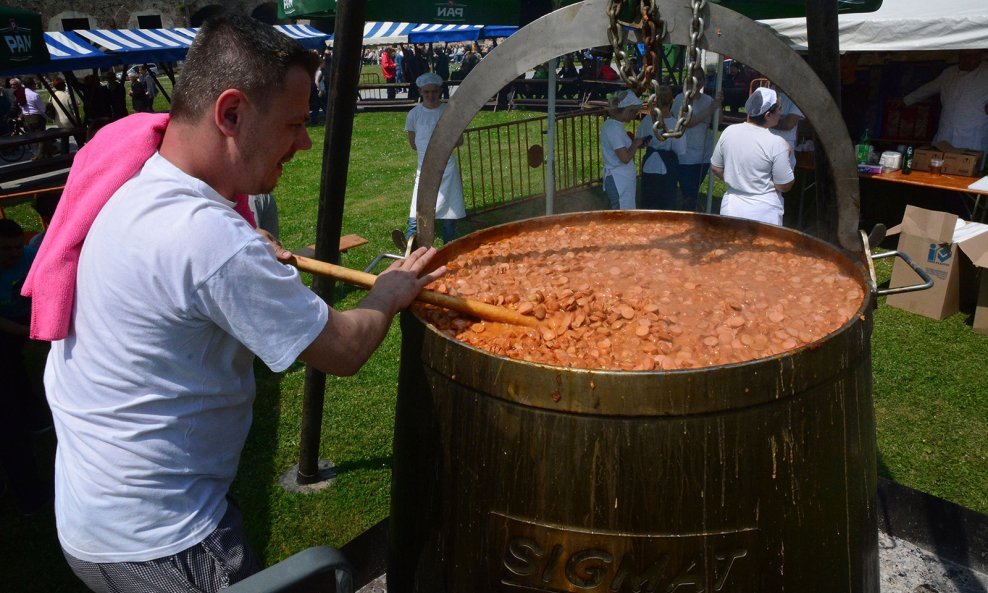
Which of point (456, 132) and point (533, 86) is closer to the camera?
point (456, 132)

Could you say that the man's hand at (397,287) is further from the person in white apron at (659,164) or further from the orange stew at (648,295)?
the person in white apron at (659,164)

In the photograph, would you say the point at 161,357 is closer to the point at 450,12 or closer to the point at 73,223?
the point at 73,223

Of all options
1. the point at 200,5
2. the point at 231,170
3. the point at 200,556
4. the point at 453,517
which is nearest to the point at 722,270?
the point at 453,517

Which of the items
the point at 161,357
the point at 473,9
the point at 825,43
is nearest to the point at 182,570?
the point at 161,357

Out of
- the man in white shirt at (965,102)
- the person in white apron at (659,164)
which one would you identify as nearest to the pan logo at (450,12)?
the person in white apron at (659,164)

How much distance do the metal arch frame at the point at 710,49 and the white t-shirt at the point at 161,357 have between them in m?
1.03

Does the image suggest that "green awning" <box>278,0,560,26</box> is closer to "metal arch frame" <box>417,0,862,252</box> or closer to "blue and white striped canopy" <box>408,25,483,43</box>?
"metal arch frame" <box>417,0,862,252</box>

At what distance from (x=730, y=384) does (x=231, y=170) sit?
1352 millimetres

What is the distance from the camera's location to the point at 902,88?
10.1 metres

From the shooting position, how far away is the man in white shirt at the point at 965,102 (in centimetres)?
827

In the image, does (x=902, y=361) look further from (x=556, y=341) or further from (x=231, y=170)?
(x=231, y=170)

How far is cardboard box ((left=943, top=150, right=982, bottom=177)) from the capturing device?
7.80 meters

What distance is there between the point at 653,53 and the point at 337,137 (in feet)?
5.76

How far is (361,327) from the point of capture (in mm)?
1834
